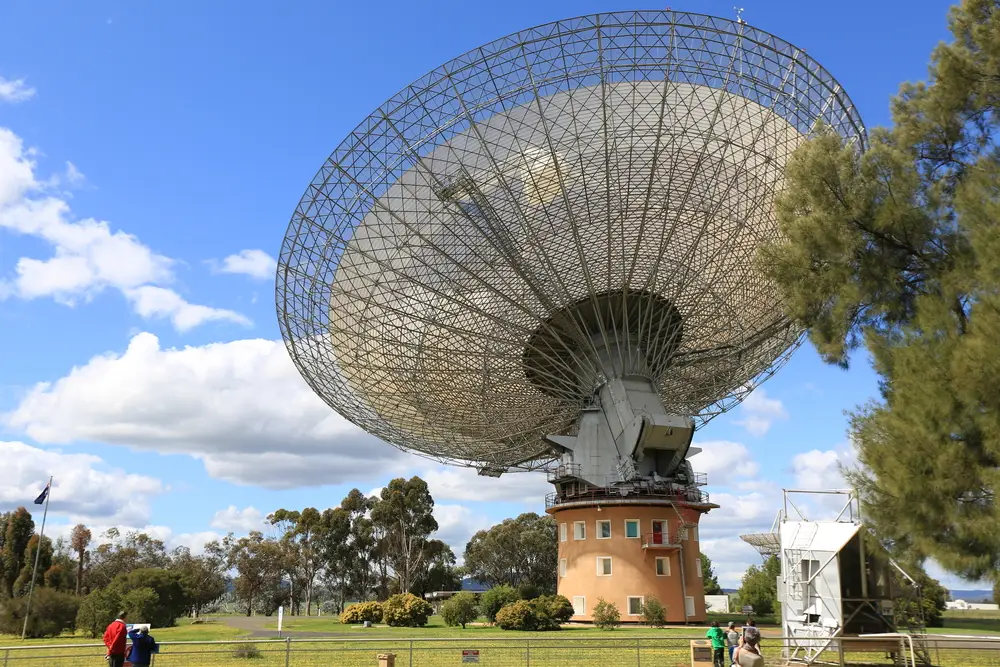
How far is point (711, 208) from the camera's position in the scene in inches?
1313

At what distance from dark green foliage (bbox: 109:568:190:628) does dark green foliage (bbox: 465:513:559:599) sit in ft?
119

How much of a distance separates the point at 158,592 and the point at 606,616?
106ft

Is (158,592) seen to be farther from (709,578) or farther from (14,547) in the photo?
(709,578)

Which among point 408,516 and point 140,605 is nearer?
point 140,605

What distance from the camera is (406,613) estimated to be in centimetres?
4341

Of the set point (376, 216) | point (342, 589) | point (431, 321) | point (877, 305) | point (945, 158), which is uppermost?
point (376, 216)

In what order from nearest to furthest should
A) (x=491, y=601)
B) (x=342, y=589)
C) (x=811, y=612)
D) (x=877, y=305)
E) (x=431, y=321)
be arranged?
(x=877, y=305), (x=811, y=612), (x=431, y=321), (x=491, y=601), (x=342, y=589)

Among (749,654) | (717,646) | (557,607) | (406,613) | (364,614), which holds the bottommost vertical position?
(364,614)

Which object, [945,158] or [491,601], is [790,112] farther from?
[491,601]

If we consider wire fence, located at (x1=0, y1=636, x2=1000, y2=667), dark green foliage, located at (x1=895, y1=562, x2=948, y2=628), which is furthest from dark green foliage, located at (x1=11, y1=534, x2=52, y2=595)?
dark green foliage, located at (x1=895, y1=562, x2=948, y2=628)

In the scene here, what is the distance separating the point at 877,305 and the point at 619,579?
1115 inches

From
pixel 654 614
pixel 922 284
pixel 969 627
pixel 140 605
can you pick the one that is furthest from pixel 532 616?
pixel 922 284

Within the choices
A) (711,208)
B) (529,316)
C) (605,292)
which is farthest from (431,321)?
(711,208)

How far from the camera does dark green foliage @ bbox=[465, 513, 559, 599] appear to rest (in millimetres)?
87625
